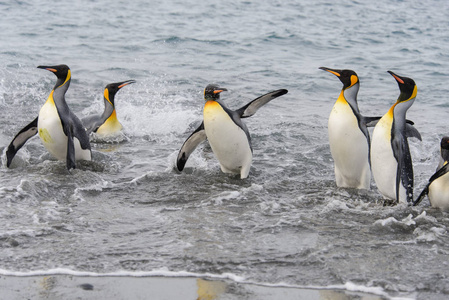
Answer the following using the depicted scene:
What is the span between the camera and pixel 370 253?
363 cm

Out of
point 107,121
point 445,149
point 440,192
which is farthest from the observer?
point 107,121

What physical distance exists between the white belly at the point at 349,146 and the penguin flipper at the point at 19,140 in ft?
8.73

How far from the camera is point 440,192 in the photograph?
4.57 meters

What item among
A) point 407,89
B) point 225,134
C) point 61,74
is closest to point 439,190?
point 407,89

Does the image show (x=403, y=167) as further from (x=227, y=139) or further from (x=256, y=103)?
(x=227, y=139)

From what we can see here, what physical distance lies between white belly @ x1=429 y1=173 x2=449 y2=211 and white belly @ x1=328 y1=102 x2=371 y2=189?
0.71 metres

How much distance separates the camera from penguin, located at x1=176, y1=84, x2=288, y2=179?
5.38 meters

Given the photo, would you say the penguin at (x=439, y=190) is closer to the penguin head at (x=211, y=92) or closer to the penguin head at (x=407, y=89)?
the penguin head at (x=407, y=89)

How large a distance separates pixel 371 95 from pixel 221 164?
484 centimetres

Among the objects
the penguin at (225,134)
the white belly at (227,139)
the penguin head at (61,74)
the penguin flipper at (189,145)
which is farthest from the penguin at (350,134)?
the penguin head at (61,74)

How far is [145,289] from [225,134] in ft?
8.20

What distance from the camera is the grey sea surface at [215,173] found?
3.46 meters

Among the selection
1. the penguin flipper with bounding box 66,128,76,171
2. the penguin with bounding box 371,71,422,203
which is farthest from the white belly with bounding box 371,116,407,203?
the penguin flipper with bounding box 66,128,76,171

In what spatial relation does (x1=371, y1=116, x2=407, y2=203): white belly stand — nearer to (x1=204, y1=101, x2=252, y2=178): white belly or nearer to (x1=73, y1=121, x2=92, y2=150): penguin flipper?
(x1=204, y1=101, x2=252, y2=178): white belly
